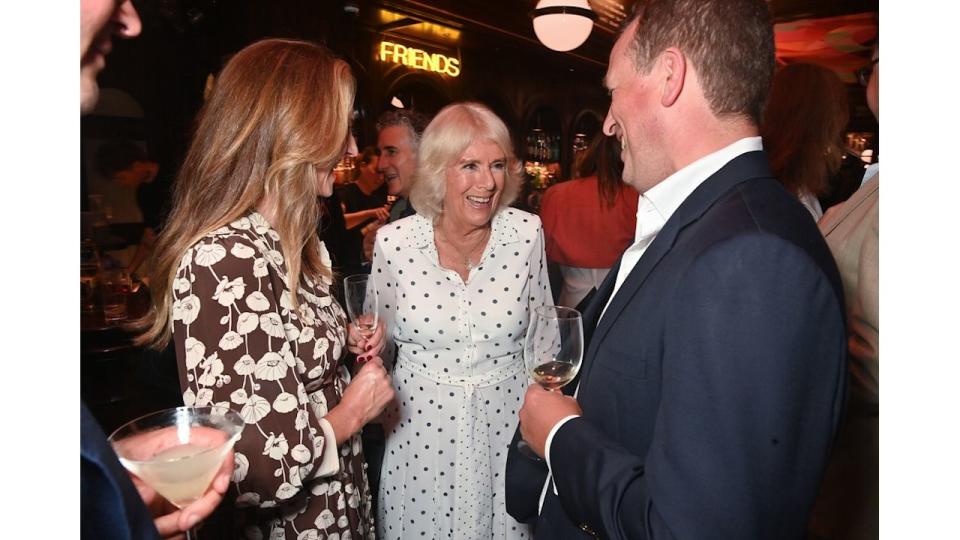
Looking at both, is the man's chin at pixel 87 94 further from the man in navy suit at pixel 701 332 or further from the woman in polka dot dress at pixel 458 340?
Result: the woman in polka dot dress at pixel 458 340

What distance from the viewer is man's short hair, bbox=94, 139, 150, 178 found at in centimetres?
577

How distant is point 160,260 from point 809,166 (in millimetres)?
2669

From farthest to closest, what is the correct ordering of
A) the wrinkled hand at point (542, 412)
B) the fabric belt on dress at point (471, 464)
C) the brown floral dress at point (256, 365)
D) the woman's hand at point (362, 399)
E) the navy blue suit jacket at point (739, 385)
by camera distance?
the fabric belt on dress at point (471, 464)
the woman's hand at point (362, 399)
the brown floral dress at point (256, 365)
the wrinkled hand at point (542, 412)
the navy blue suit jacket at point (739, 385)

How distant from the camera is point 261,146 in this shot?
62.9 inches

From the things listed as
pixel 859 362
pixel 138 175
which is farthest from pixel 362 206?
pixel 859 362

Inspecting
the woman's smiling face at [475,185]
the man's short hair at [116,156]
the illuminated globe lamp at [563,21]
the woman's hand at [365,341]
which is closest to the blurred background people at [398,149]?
the woman's smiling face at [475,185]

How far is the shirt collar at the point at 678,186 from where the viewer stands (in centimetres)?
120

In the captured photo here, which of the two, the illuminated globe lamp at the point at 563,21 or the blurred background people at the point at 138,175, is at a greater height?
the illuminated globe lamp at the point at 563,21

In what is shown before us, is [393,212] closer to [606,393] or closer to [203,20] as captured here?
[606,393]

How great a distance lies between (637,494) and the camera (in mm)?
1016

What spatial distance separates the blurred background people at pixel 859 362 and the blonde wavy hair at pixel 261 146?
1.41 m

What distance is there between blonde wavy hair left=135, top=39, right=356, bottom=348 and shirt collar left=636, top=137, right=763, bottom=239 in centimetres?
86

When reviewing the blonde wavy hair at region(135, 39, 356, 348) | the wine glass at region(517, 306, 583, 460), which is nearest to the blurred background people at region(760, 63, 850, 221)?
the wine glass at region(517, 306, 583, 460)
